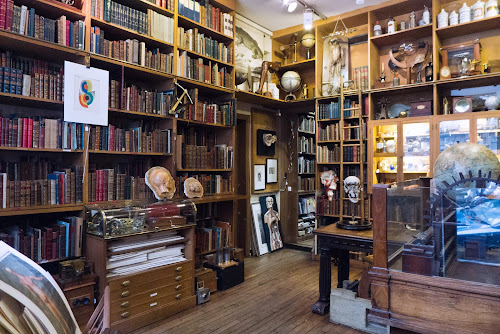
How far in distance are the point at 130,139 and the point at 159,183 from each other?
55 centimetres

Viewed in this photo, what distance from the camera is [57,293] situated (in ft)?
3.15

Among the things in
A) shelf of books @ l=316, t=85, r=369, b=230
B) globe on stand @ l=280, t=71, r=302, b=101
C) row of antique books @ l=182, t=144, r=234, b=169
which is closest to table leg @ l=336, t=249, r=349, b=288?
shelf of books @ l=316, t=85, r=369, b=230

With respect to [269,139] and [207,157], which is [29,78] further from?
[269,139]

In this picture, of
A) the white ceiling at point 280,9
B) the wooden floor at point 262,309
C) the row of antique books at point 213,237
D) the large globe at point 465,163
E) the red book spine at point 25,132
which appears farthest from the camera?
the white ceiling at point 280,9

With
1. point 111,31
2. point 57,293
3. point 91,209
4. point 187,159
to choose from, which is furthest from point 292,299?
point 111,31

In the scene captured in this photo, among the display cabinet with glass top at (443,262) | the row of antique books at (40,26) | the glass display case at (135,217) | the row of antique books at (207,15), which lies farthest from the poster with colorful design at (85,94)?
the display cabinet with glass top at (443,262)

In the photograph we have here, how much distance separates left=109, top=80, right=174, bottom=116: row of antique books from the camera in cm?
341

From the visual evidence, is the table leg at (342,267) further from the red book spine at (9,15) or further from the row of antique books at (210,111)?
the red book spine at (9,15)

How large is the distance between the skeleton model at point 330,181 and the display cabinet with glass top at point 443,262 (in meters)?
3.19

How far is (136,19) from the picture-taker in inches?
141

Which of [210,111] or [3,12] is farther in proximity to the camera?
[210,111]

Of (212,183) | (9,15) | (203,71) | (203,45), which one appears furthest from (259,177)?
(9,15)

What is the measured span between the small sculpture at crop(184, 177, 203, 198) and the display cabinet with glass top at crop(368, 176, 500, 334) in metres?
2.54

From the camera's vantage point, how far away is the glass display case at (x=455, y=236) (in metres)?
1.58
